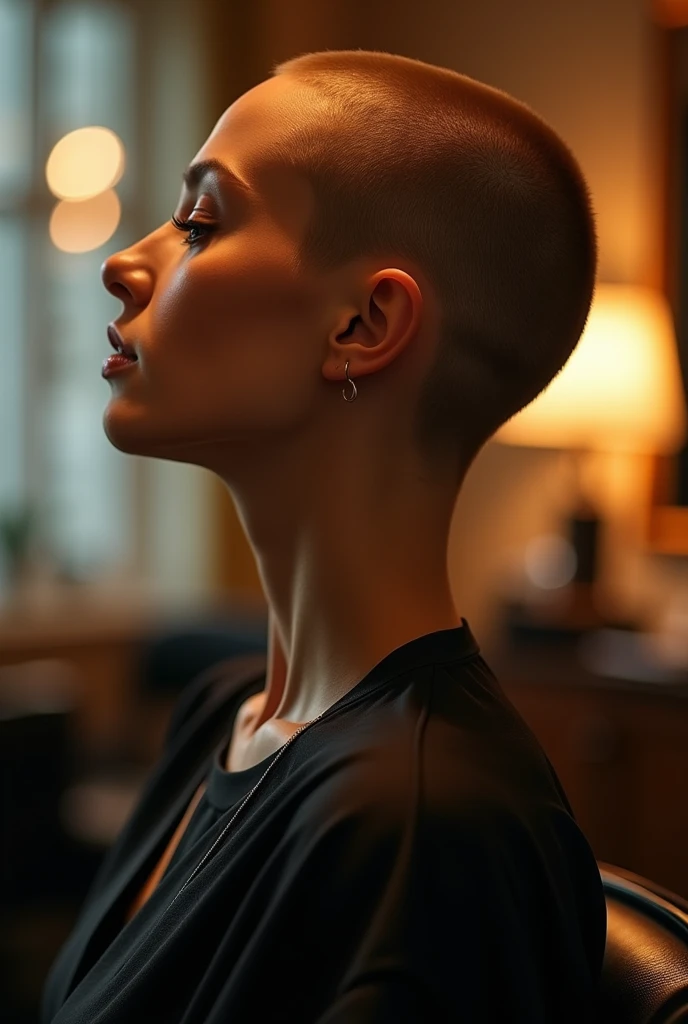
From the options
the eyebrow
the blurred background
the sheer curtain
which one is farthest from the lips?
the sheer curtain

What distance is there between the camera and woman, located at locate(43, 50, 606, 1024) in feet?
2.65

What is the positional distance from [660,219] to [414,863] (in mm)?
3169

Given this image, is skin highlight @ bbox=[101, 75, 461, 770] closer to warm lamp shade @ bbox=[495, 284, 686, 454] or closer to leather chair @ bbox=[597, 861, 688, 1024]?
leather chair @ bbox=[597, 861, 688, 1024]

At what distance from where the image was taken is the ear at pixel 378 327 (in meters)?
0.90

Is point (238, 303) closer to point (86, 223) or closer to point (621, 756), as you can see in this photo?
point (621, 756)

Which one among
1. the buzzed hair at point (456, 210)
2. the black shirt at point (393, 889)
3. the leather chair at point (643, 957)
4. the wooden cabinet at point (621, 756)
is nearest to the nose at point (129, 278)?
the buzzed hair at point (456, 210)

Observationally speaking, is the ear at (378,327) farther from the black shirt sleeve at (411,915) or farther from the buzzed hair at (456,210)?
the black shirt sleeve at (411,915)

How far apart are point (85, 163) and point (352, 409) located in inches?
156

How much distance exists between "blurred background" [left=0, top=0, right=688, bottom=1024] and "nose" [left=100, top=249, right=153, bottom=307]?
1.62 m

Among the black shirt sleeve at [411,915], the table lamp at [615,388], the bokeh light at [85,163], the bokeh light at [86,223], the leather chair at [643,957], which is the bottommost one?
the leather chair at [643,957]

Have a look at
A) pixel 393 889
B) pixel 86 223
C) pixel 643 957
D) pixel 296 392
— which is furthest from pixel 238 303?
pixel 86 223

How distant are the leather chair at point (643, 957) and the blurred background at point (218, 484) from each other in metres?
1.68

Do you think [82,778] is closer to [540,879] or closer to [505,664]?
[505,664]

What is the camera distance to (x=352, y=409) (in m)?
0.93
